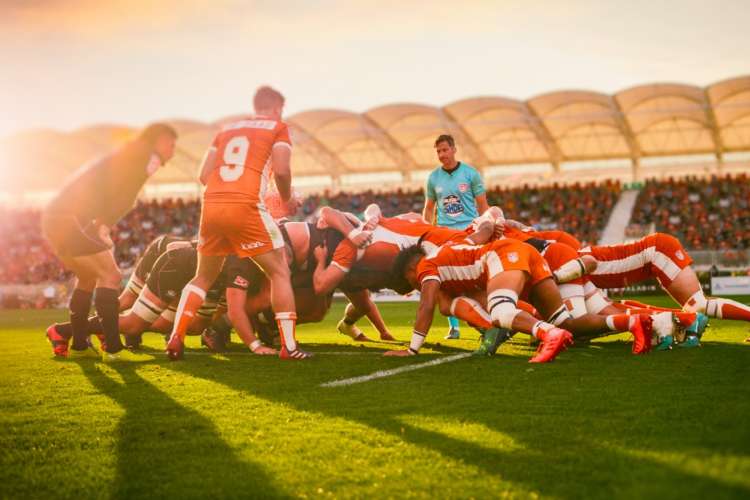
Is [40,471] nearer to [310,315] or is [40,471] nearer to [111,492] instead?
[111,492]

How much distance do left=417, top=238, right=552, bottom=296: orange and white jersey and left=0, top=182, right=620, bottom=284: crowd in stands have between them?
2187 cm

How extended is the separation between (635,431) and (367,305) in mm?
4798

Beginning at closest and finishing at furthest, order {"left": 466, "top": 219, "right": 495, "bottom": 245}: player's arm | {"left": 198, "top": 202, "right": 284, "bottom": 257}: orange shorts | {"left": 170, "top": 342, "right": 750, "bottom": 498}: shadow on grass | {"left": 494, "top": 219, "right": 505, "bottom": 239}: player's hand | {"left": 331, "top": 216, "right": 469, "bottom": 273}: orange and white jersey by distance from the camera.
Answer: {"left": 170, "top": 342, "right": 750, "bottom": 498}: shadow on grass, {"left": 198, "top": 202, "right": 284, "bottom": 257}: orange shorts, {"left": 466, "top": 219, "right": 495, "bottom": 245}: player's arm, {"left": 494, "top": 219, "right": 505, "bottom": 239}: player's hand, {"left": 331, "top": 216, "right": 469, "bottom": 273}: orange and white jersey

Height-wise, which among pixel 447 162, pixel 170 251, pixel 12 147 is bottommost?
pixel 170 251

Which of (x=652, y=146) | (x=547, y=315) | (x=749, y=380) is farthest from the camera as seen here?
(x=652, y=146)

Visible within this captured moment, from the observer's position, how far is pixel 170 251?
6805mm

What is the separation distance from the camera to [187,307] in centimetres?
572

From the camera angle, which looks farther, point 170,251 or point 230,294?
point 170,251

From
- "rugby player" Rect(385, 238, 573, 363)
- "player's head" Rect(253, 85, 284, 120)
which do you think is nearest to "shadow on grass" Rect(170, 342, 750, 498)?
"rugby player" Rect(385, 238, 573, 363)

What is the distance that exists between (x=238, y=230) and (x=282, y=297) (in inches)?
25.3

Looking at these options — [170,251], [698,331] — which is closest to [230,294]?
[170,251]

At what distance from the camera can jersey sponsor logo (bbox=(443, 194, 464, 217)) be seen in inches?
320

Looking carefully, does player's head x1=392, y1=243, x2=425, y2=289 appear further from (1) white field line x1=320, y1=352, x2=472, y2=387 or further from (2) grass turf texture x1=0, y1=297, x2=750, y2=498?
(2) grass turf texture x1=0, y1=297, x2=750, y2=498

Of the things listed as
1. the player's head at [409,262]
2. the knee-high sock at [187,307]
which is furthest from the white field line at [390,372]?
the knee-high sock at [187,307]
